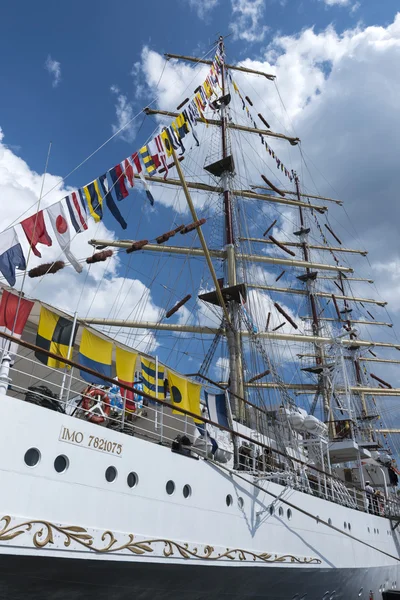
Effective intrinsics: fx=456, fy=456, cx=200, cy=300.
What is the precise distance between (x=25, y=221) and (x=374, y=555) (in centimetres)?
1506

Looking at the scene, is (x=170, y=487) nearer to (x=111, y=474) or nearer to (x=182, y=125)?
(x=111, y=474)

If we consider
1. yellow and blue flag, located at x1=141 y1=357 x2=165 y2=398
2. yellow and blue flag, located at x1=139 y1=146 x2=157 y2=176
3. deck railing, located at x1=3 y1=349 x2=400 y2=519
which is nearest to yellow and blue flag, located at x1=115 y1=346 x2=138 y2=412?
deck railing, located at x1=3 y1=349 x2=400 y2=519

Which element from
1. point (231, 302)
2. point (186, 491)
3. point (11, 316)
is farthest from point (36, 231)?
point (231, 302)

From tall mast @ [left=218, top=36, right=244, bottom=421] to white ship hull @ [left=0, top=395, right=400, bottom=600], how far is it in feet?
18.8

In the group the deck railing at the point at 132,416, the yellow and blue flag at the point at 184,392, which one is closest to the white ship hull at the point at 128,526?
the deck railing at the point at 132,416

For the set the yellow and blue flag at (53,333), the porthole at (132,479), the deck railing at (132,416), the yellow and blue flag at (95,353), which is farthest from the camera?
the yellow and blue flag at (95,353)

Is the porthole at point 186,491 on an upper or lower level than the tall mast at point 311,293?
lower

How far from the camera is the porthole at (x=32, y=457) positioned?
5951mm

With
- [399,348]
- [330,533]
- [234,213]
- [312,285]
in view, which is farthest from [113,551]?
[399,348]

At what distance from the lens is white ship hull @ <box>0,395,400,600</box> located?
5750mm

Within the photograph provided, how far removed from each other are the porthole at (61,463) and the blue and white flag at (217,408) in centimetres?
480

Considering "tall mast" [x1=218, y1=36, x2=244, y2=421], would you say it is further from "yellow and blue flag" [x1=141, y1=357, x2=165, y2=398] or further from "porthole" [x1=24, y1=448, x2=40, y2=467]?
"porthole" [x1=24, y1=448, x2=40, y2=467]

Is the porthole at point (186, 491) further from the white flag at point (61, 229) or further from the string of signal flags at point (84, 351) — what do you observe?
the white flag at point (61, 229)

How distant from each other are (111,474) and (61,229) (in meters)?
4.84
